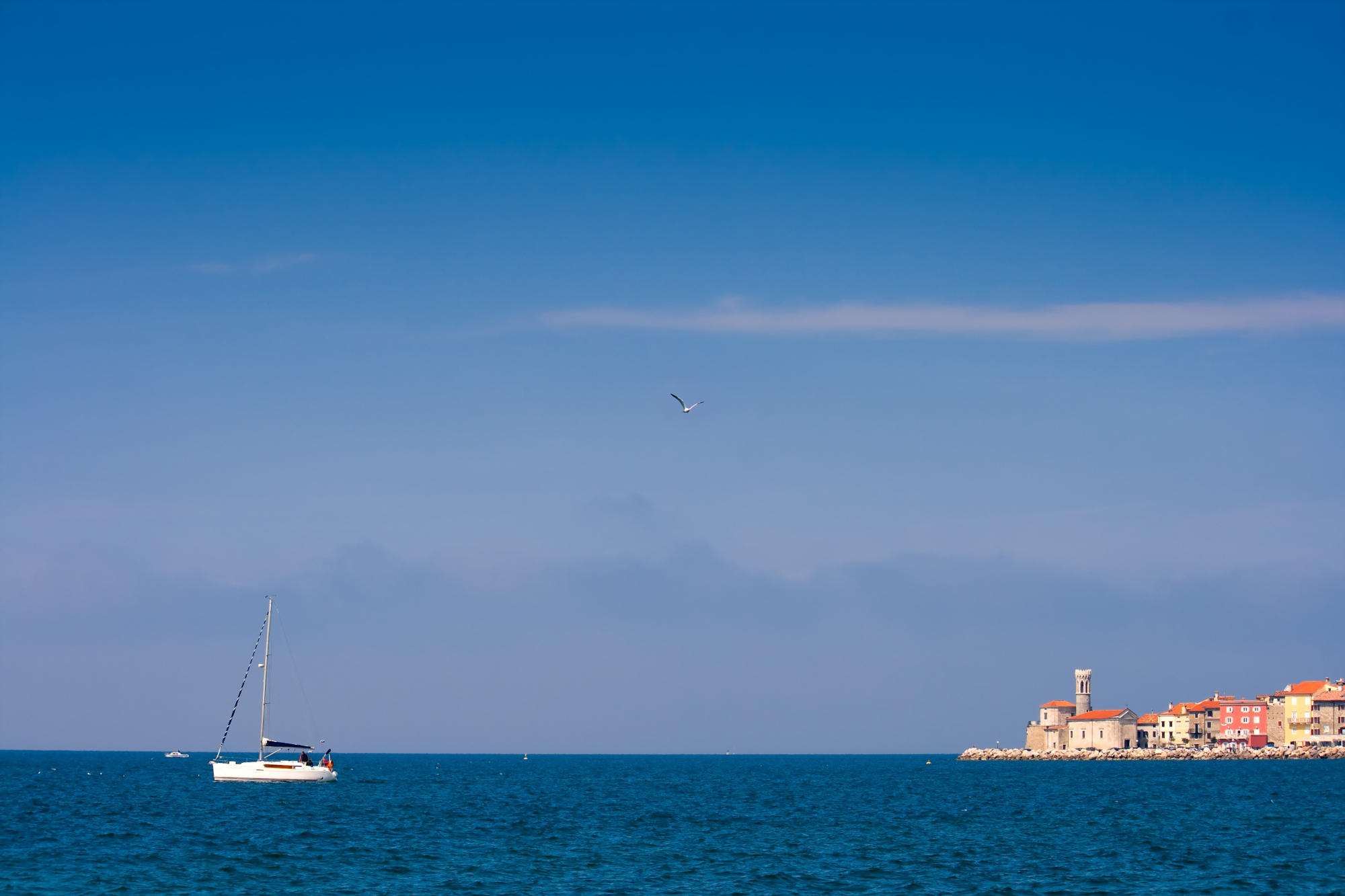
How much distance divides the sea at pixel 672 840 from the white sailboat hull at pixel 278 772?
1067 mm

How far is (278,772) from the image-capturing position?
97250mm

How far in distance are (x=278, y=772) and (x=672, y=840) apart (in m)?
49.4

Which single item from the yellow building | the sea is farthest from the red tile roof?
the sea

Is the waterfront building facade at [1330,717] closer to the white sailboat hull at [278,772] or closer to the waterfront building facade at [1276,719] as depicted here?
the waterfront building facade at [1276,719]

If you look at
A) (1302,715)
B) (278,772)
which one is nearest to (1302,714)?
(1302,715)

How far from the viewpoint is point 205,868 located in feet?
155

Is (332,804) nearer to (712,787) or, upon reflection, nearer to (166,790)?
(166,790)

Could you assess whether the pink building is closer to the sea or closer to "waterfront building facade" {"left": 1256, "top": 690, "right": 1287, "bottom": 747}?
"waterfront building facade" {"left": 1256, "top": 690, "right": 1287, "bottom": 747}

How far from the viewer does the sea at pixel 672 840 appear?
4422 centimetres

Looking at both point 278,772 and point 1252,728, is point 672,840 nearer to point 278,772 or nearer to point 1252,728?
point 278,772

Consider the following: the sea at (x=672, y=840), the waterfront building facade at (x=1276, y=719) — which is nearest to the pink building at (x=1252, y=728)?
the waterfront building facade at (x=1276, y=719)

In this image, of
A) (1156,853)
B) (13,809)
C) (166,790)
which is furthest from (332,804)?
(1156,853)

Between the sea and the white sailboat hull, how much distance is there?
1067 mm

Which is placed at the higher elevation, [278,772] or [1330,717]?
[1330,717]
